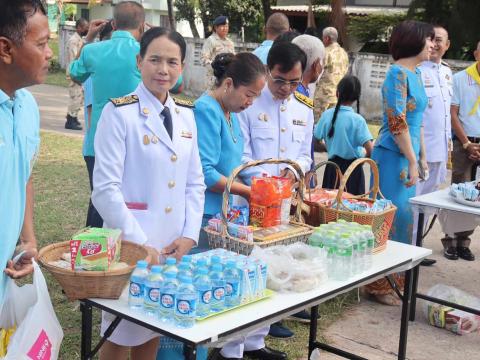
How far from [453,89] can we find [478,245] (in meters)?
1.52

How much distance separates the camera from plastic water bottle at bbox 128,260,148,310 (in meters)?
2.17

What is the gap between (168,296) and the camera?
82.6 inches

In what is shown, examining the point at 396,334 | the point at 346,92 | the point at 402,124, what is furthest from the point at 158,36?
the point at 346,92

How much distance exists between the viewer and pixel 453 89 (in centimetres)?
573

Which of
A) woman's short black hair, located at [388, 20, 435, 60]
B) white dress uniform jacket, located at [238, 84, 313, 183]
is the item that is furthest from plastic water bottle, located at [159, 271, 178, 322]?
woman's short black hair, located at [388, 20, 435, 60]

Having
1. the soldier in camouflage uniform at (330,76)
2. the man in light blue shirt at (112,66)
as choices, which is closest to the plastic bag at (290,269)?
the man in light blue shirt at (112,66)

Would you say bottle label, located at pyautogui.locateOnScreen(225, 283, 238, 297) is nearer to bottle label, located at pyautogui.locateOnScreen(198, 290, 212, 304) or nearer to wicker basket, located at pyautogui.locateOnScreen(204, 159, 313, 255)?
bottle label, located at pyautogui.locateOnScreen(198, 290, 212, 304)

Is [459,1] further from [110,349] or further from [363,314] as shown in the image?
[110,349]

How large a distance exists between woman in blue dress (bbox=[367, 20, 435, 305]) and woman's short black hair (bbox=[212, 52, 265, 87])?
1.58m

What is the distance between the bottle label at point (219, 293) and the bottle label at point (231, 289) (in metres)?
0.03

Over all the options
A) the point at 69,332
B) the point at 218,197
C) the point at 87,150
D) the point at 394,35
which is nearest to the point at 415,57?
the point at 394,35

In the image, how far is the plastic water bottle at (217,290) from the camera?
2.21 m

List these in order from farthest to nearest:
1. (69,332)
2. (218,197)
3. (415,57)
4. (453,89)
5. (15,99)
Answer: (453,89)
(415,57)
(69,332)
(218,197)
(15,99)

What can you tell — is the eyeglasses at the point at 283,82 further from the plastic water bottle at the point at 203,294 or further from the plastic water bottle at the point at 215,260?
the plastic water bottle at the point at 203,294
